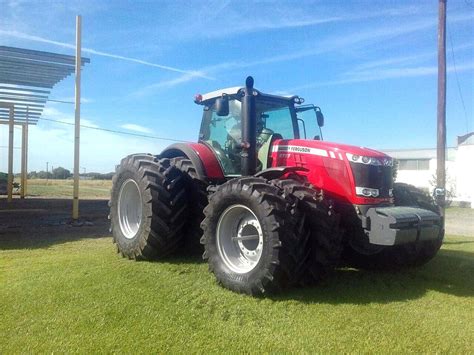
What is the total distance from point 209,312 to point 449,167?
3275cm

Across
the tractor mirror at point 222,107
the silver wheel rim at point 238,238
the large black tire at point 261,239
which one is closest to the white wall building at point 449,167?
the tractor mirror at point 222,107

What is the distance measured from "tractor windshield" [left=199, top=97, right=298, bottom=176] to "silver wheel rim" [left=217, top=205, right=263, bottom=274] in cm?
97

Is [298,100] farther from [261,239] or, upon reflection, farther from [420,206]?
Result: [261,239]

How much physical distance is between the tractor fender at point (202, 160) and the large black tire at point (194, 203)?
10 centimetres

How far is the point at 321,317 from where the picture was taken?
4031 mm

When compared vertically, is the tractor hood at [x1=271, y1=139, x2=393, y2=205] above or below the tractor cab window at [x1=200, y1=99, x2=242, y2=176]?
below

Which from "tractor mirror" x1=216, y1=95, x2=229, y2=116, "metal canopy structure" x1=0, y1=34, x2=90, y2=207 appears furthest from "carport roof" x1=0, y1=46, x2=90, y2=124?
"tractor mirror" x1=216, y1=95, x2=229, y2=116

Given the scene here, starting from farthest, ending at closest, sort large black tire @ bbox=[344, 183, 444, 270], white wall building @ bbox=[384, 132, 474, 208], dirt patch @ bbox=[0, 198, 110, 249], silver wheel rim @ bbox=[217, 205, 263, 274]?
white wall building @ bbox=[384, 132, 474, 208] → dirt patch @ bbox=[0, 198, 110, 249] → large black tire @ bbox=[344, 183, 444, 270] → silver wheel rim @ bbox=[217, 205, 263, 274]

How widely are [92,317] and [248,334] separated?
144 centimetres

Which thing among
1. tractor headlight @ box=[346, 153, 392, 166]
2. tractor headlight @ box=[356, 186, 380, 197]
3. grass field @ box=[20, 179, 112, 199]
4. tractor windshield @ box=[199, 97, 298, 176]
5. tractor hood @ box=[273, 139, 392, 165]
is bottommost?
grass field @ box=[20, 179, 112, 199]

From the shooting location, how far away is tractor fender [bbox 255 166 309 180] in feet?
16.9

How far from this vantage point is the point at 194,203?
20.5 feet

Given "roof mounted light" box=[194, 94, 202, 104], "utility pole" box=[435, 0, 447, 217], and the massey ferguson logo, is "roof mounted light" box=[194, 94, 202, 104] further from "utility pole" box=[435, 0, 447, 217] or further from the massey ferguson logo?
"utility pole" box=[435, 0, 447, 217]

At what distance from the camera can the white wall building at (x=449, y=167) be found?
3033cm
